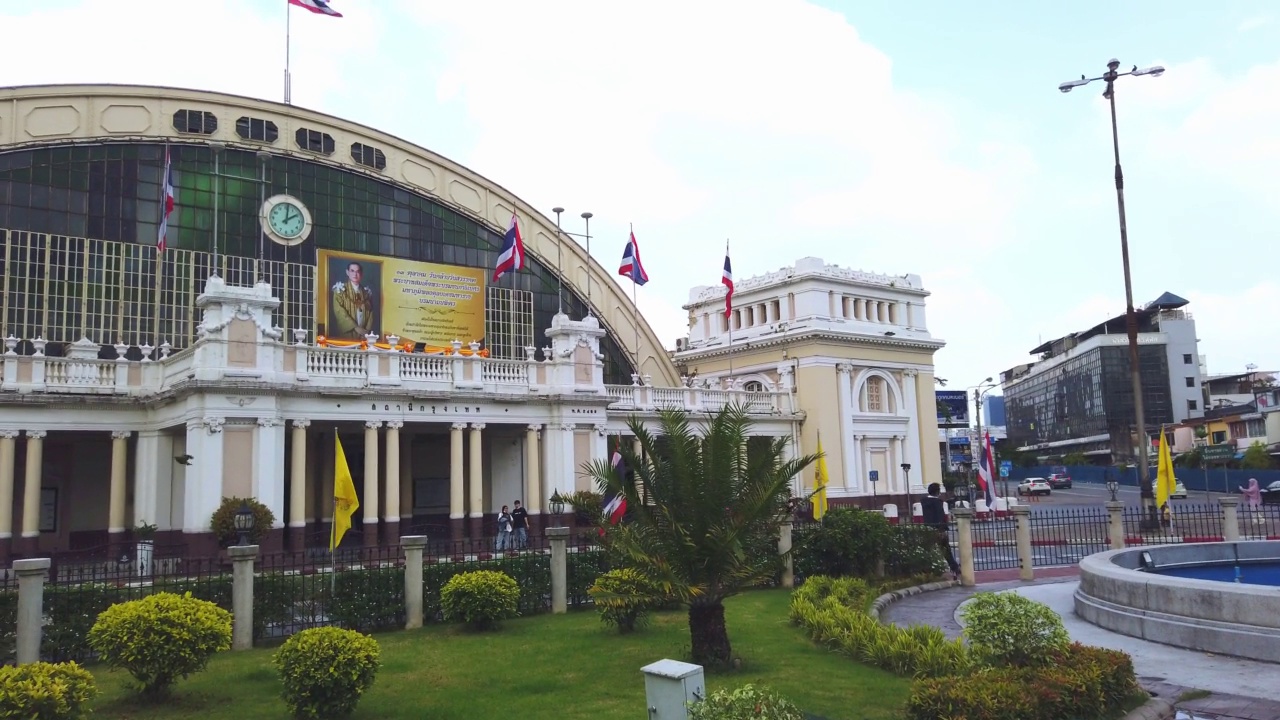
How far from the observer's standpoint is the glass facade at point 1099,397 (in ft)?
340

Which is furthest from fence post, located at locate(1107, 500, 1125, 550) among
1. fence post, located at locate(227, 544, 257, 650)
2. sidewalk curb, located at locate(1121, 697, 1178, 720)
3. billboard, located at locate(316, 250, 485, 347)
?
billboard, located at locate(316, 250, 485, 347)

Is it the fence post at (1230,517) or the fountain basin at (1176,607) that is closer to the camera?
the fountain basin at (1176,607)

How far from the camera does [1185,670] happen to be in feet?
39.8

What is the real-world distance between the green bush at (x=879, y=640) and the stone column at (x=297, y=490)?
17216mm

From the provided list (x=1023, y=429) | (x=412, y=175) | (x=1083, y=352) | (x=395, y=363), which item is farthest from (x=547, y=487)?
(x=1023, y=429)

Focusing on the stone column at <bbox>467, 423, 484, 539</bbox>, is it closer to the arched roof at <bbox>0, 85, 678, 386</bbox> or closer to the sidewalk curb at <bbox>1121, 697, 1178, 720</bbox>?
the arched roof at <bbox>0, 85, 678, 386</bbox>

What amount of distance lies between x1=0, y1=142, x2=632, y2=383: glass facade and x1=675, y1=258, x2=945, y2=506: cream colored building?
12.8 metres

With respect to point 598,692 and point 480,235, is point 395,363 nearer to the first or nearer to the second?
point 480,235

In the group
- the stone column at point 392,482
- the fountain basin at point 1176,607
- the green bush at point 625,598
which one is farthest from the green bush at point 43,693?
the stone column at point 392,482

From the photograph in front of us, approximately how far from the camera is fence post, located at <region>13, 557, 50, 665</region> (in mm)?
13164

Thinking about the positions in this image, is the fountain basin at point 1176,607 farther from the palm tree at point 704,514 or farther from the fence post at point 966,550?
the palm tree at point 704,514

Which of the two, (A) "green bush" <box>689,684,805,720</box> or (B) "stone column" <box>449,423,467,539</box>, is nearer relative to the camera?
(A) "green bush" <box>689,684,805,720</box>

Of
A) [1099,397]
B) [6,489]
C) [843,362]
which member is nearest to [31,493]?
[6,489]

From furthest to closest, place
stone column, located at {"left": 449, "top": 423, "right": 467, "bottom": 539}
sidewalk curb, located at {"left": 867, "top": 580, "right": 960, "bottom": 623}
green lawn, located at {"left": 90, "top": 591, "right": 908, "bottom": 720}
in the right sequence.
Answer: stone column, located at {"left": 449, "top": 423, "right": 467, "bottom": 539}
sidewalk curb, located at {"left": 867, "top": 580, "right": 960, "bottom": 623}
green lawn, located at {"left": 90, "top": 591, "right": 908, "bottom": 720}
